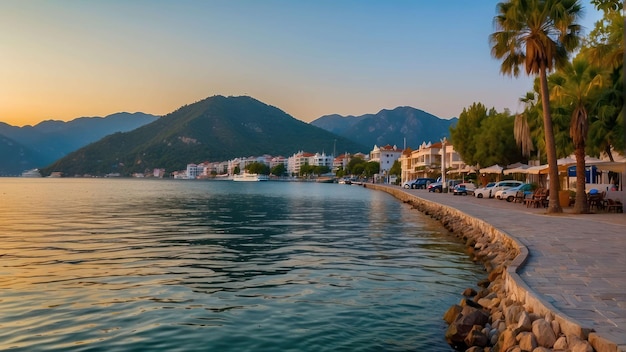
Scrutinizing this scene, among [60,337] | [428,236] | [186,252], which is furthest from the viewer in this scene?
[428,236]

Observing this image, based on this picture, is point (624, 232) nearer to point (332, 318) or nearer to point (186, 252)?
point (332, 318)

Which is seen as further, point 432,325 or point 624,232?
point 624,232

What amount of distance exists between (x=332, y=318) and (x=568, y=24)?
71.7ft

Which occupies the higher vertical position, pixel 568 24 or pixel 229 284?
pixel 568 24

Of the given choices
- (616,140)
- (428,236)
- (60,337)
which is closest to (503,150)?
(616,140)

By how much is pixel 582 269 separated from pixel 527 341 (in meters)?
4.78

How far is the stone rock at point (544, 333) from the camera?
725cm

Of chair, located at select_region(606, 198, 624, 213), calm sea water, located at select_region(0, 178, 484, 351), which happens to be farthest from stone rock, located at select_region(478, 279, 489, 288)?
chair, located at select_region(606, 198, 624, 213)

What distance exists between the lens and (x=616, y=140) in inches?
1062

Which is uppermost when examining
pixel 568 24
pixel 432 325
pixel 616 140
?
pixel 568 24

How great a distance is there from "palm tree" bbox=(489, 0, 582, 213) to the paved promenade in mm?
6280

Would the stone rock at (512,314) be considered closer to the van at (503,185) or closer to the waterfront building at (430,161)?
the van at (503,185)

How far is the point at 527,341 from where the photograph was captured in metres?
7.43

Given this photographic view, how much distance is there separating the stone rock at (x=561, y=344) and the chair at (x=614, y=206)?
23994mm
